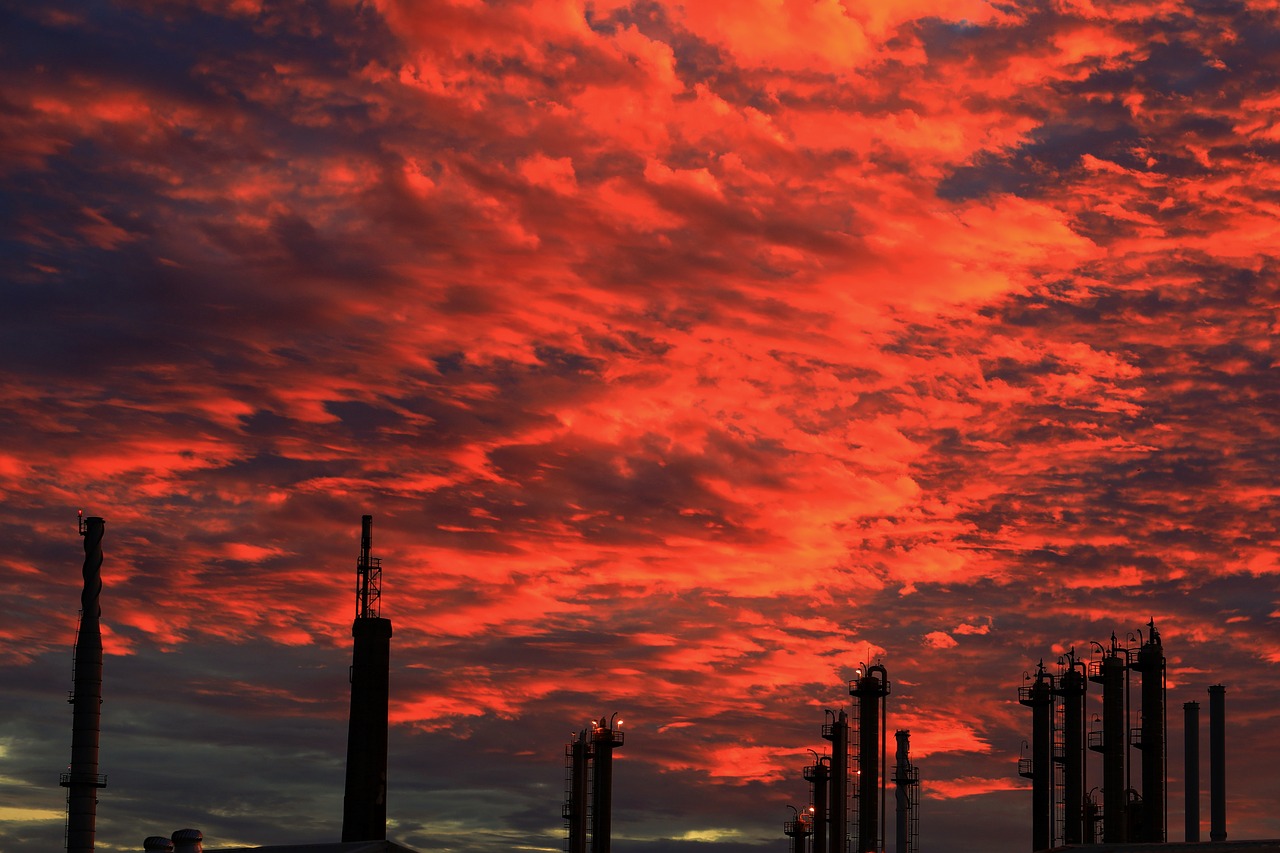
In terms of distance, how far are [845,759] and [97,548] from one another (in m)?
44.7

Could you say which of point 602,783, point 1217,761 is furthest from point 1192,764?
point 602,783

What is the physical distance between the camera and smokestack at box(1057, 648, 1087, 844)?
81000 mm

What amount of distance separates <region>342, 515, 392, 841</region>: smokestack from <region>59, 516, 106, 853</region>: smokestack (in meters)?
8.95

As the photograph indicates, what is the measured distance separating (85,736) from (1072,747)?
44.9m

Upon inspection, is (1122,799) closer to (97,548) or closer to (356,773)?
(356,773)

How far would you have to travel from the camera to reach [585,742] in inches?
3504

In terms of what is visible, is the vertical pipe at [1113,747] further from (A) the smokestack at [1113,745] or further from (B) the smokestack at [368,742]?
(B) the smokestack at [368,742]

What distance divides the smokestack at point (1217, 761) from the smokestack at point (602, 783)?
27.9 metres

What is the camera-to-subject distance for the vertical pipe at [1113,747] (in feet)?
241

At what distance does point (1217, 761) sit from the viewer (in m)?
74.7

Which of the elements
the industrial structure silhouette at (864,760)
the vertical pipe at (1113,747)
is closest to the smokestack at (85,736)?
the industrial structure silhouette at (864,760)

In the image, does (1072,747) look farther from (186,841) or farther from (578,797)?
(186,841)

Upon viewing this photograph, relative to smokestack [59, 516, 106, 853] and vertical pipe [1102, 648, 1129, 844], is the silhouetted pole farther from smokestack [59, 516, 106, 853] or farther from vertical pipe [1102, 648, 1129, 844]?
smokestack [59, 516, 106, 853]

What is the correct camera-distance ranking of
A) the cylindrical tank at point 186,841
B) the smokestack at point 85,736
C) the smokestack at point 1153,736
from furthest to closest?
the smokestack at point 1153,736 < the smokestack at point 85,736 < the cylindrical tank at point 186,841
